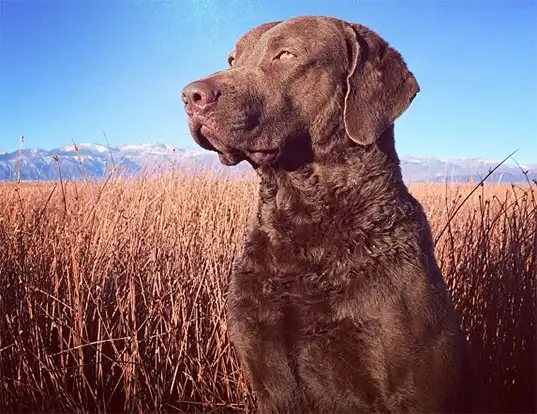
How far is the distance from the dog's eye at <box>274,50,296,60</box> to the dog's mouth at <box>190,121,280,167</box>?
0.40 meters

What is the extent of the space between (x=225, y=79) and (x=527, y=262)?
2.48 m

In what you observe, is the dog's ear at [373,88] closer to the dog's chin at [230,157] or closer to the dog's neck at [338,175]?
the dog's neck at [338,175]

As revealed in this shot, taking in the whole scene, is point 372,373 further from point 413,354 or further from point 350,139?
point 350,139

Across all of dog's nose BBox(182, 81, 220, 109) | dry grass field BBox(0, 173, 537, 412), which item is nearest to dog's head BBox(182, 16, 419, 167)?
dog's nose BBox(182, 81, 220, 109)

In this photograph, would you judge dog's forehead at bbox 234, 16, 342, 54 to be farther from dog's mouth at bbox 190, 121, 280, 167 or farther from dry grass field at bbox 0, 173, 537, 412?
dry grass field at bbox 0, 173, 537, 412

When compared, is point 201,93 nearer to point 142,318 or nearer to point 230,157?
point 230,157

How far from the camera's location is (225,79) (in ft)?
7.65

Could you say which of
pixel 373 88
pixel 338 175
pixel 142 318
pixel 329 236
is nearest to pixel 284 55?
pixel 373 88

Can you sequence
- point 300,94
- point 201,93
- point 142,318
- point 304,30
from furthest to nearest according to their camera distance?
point 142,318 < point 304,30 < point 300,94 < point 201,93

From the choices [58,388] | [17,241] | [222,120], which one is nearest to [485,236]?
[222,120]

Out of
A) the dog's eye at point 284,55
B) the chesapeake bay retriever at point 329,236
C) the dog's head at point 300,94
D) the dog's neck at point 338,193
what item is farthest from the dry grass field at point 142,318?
the dog's eye at point 284,55

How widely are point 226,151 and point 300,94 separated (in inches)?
15.2

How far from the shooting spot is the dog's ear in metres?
2.40

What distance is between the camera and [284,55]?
252 centimetres
